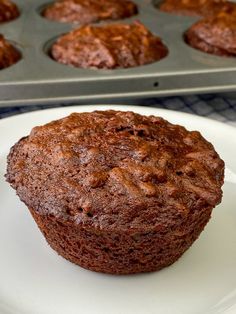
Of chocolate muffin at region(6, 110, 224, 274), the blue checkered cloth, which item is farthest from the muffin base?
the blue checkered cloth

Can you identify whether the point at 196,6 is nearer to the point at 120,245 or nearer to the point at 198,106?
the point at 198,106

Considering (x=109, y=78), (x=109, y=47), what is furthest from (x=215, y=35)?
(x=109, y=78)

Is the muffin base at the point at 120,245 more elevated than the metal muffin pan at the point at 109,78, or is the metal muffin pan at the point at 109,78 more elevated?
the muffin base at the point at 120,245

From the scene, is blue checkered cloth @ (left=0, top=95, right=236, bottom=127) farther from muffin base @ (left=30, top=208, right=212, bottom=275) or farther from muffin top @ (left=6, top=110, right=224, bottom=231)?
muffin base @ (left=30, top=208, right=212, bottom=275)

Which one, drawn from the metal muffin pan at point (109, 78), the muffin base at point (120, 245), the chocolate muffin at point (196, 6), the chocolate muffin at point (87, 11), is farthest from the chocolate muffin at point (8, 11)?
the muffin base at point (120, 245)

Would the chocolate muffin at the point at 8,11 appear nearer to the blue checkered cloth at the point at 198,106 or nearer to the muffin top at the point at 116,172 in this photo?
the blue checkered cloth at the point at 198,106

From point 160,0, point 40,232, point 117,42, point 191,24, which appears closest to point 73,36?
point 117,42
